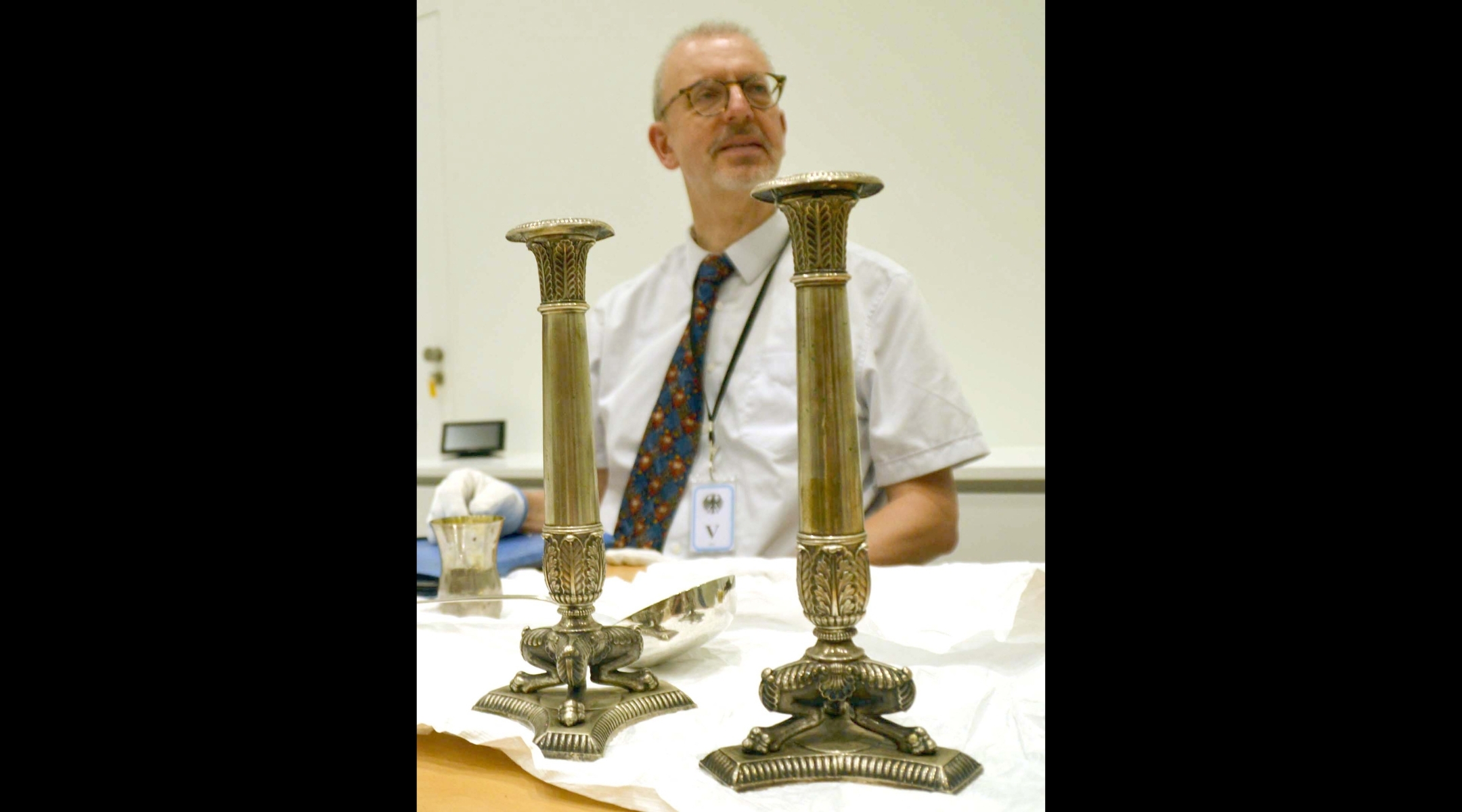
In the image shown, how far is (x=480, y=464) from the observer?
2672 millimetres

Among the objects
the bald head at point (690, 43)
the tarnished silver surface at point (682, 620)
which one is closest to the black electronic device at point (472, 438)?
the bald head at point (690, 43)

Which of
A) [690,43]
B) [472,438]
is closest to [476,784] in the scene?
[690,43]

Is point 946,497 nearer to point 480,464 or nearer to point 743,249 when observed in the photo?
point 743,249

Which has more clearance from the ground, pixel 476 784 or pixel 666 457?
pixel 666 457

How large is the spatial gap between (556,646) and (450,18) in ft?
8.80

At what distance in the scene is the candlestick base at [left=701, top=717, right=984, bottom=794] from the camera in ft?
1.64

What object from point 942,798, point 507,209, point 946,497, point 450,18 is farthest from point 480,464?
point 942,798

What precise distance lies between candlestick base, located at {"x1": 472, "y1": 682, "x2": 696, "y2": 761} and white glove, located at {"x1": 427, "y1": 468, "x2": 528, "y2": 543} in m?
0.62

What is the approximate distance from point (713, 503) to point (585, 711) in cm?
89

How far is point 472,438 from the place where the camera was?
2.84m

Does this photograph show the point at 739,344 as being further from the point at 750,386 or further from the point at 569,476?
the point at 569,476

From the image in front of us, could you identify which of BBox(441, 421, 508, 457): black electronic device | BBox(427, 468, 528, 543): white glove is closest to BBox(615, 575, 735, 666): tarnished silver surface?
BBox(427, 468, 528, 543): white glove

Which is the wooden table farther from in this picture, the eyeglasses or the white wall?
the white wall

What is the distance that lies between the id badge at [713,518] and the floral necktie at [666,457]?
0.24 feet
